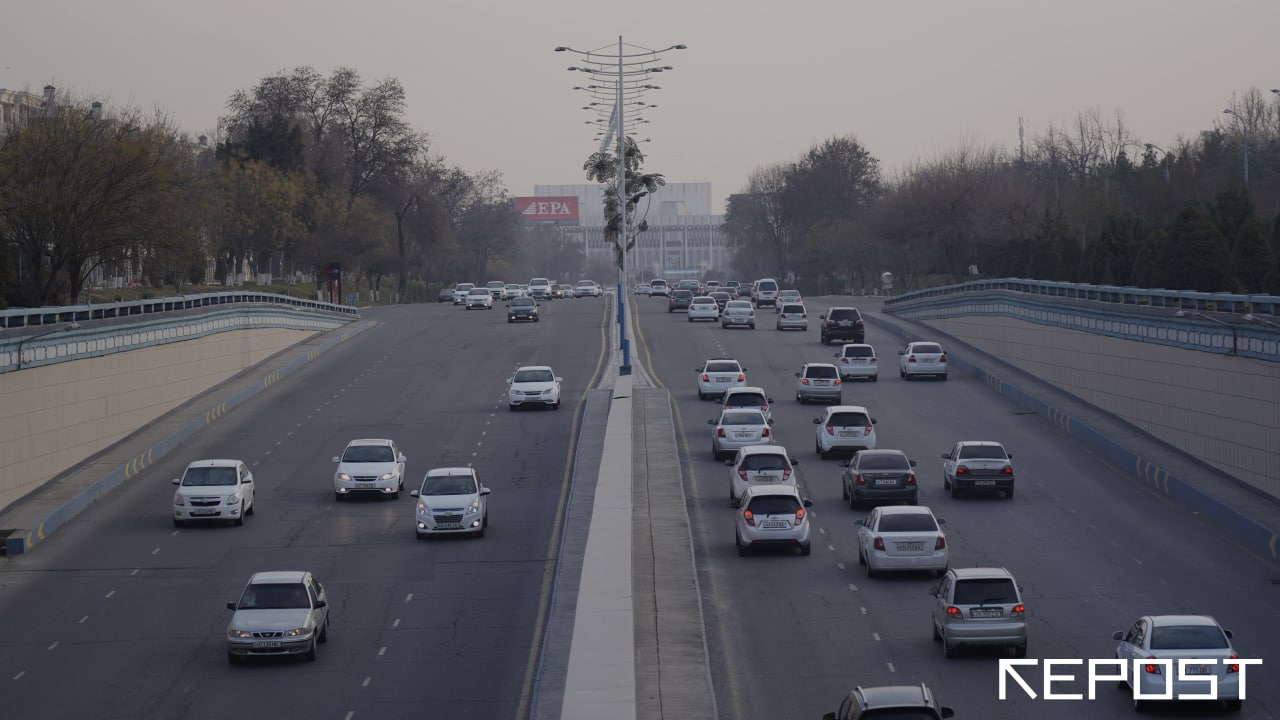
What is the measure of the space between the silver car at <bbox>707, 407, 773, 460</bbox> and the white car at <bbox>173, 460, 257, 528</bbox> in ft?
41.0

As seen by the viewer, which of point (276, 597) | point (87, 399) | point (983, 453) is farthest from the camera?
point (87, 399)

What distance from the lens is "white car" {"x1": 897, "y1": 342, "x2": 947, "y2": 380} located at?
→ 55031 millimetres

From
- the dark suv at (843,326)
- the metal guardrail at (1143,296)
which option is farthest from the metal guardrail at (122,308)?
the metal guardrail at (1143,296)

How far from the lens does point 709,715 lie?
1780 cm

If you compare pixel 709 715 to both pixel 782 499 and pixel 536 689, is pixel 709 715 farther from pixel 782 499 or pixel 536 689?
pixel 782 499

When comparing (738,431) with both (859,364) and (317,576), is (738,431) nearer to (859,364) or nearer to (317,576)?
(317,576)

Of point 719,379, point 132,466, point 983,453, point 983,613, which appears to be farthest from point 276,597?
point 719,379

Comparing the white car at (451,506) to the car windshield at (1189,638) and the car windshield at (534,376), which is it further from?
the car windshield at (534,376)

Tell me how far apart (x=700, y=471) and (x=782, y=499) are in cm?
944

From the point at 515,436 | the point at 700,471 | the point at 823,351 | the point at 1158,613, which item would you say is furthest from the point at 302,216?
the point at 1158,613

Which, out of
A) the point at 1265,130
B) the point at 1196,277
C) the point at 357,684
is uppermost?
the point at 1265,130

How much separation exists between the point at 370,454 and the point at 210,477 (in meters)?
4.36

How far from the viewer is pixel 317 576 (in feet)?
92.5

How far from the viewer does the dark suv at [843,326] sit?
6706cm
